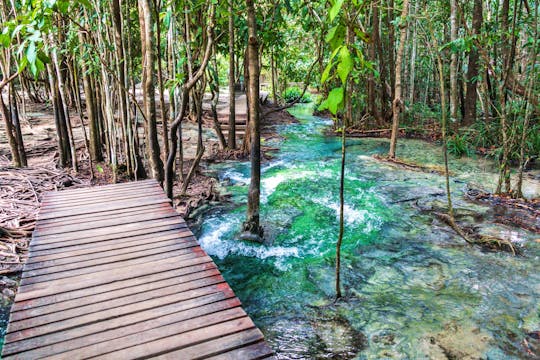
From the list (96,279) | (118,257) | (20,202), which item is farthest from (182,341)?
(20,202)

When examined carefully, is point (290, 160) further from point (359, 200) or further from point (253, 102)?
point (253, 102)

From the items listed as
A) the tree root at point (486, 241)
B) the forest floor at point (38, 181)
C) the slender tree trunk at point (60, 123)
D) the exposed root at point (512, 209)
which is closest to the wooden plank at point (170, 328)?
the forest floor at point (38, 181)

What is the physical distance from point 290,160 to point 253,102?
499cm

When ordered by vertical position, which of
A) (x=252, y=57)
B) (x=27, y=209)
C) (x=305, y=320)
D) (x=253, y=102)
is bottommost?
(x=305, y=320)

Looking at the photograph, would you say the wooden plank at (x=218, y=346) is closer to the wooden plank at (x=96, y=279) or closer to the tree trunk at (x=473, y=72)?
the wooden plank at (x=96, y=279)

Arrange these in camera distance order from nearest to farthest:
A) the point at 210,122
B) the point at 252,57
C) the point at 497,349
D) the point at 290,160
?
the point at 497,349 → the point at 252,57 → the point at 290,160 → the point at 210,122

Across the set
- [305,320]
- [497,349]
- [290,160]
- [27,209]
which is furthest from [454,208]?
[27,209]

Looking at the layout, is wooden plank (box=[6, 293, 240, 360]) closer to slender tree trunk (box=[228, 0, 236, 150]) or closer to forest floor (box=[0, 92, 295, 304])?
forest floor (box=[0, 92, 295, 304])

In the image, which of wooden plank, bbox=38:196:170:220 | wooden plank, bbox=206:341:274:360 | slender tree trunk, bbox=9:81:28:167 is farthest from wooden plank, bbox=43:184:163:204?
wooden plank, bbox=206:341:274:360

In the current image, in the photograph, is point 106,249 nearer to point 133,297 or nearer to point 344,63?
point 133,297

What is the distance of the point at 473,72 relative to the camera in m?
10.5

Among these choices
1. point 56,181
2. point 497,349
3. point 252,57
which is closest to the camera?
point 497,349

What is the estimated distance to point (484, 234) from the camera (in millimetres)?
5473

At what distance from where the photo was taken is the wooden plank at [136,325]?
220cm
